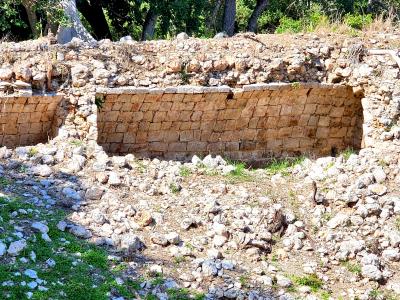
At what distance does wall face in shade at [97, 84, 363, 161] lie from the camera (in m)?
10.6

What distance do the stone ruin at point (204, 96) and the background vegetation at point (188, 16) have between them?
1193 millimetres

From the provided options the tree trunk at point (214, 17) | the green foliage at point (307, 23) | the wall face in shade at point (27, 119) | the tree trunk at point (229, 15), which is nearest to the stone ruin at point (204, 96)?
the wall face in shade at point (27, 119)

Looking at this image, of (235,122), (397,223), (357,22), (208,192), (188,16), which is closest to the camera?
(397,223)

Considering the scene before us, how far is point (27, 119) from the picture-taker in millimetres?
10195

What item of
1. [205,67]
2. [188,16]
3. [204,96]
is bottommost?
[204,96]

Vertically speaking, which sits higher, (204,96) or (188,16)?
(188,16)

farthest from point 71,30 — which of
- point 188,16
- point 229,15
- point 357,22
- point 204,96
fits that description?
point 357,22

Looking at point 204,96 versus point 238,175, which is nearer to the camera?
point 238,175

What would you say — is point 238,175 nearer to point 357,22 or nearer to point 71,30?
point 71,30

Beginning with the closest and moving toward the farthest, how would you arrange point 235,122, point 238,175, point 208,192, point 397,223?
1. point 397,223
2. point 208,192
3. point 238,175
4. point 235,122

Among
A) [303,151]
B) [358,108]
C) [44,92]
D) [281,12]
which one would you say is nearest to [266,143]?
[303,151]

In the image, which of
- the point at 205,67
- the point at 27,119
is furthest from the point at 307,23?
the point at 27,119

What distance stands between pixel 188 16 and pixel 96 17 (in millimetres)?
2059

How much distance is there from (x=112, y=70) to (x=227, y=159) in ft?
6.72
